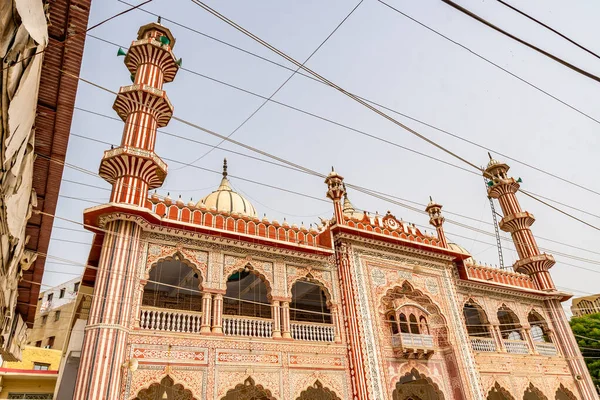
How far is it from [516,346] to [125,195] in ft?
52.1

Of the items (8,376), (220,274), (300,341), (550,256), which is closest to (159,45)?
(220,274)

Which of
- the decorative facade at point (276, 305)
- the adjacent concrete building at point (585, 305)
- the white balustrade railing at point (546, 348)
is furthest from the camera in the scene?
the adjacent concrete building at point (585, 305)

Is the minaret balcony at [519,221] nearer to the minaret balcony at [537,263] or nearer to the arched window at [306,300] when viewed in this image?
the minaret balcony at [537,263]

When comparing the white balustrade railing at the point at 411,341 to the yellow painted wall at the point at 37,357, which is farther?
the yellow painted wall at the point at 37,357

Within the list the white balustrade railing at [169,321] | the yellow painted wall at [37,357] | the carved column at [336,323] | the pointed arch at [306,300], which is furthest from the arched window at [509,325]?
the yellow painted wall at [37,357]

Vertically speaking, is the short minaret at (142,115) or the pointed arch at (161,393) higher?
the short minaret at (142,115)

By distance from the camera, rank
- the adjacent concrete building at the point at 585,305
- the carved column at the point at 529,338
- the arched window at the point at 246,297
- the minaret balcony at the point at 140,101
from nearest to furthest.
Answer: the minaret balcony at the point at 140,101
the arched window at the point at 246,297
the carved column at the point at 529,338
the adjacent concrete building at the point at 585,305

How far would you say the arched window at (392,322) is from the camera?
552 inches

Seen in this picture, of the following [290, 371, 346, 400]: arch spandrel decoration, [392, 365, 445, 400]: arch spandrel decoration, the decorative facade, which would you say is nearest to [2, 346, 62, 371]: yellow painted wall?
the decorative facade

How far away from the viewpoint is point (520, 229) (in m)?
21.0

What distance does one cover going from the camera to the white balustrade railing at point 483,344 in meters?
15.6

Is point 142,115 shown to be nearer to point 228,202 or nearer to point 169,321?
point 169,321

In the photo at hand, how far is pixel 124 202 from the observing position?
10.7 meters

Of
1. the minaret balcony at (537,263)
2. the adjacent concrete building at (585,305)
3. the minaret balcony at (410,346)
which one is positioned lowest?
Result: the minaret balcony at (410,346)
